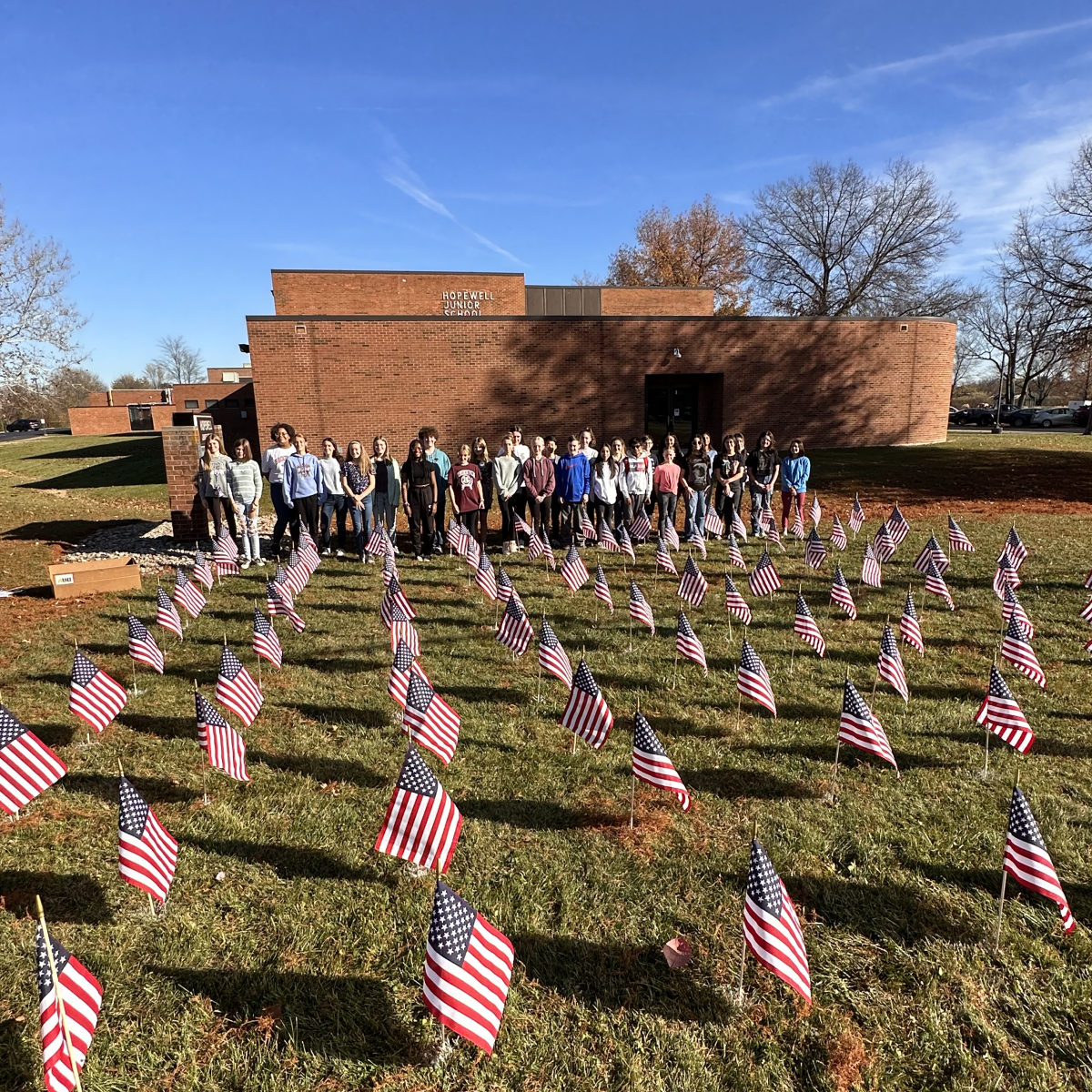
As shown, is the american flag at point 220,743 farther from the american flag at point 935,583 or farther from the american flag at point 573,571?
the american flag at point 935,583

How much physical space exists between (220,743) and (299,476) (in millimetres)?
6959

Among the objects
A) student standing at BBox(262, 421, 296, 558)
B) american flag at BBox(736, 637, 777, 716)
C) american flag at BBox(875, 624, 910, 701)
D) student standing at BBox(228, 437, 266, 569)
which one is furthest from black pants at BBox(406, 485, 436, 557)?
american flag at BBox(875, 624, 910, 701)

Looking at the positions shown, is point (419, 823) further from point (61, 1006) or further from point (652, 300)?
point (652, 300)

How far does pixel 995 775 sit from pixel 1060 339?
23944 mm

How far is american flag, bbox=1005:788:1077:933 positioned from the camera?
3.35m

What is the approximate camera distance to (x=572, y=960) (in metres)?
3.45

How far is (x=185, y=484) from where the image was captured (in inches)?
526

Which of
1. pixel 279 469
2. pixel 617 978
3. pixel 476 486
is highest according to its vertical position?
pixel 279 469

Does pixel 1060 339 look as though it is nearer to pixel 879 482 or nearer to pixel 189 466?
pixel 879 482

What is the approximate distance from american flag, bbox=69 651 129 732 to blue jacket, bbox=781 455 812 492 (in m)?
10.9

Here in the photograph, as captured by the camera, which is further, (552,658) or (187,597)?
(187,597)

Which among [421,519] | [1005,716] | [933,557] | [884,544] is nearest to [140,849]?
[1005,716]

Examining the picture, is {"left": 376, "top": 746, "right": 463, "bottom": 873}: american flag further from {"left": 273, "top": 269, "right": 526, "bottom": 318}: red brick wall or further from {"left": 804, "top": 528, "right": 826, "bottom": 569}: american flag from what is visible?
{"left": 273, "top": 269, "right": 526, "bottom": 318}: red brick wall

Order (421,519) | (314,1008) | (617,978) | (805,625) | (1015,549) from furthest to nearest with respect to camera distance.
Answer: (421,519), (1015,549), (805,625), (617,978), (314,1008)
